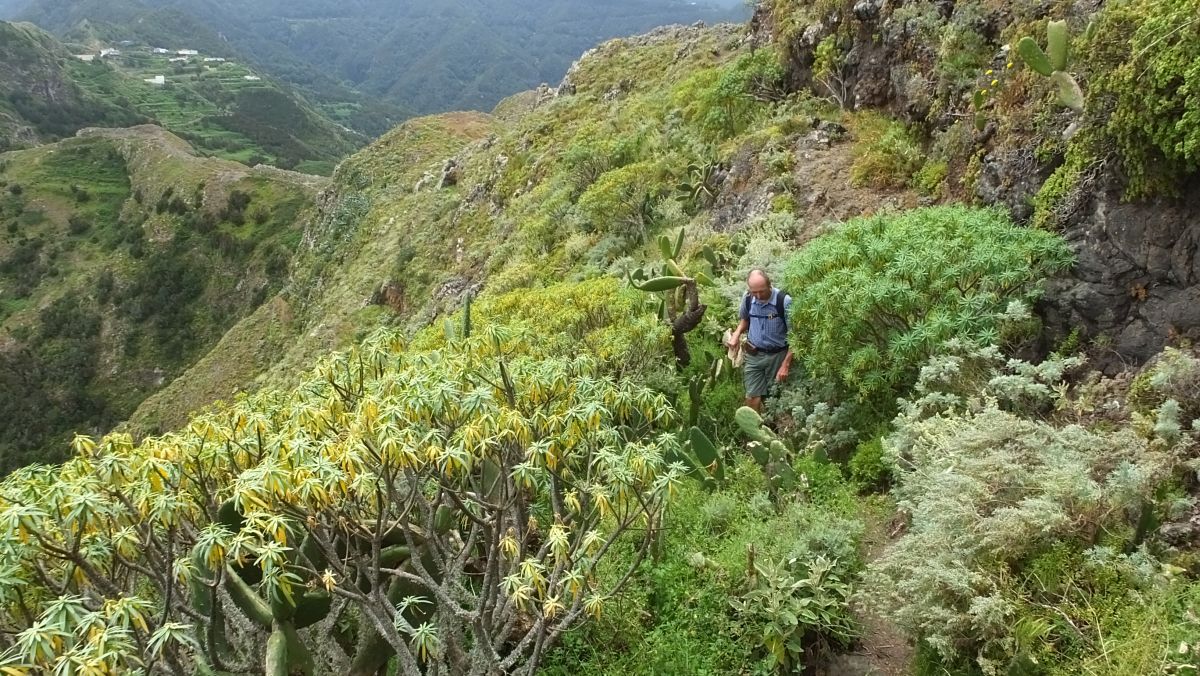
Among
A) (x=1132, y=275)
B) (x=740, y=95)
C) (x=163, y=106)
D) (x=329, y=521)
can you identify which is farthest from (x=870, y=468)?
(x=163, y=106)

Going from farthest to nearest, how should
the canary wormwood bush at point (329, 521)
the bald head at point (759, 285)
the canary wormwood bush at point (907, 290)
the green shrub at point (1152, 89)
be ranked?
the bald head at point (759, 285)
the canary wormwood bush at point (907, 290)
the green shrub at point (1152, 89)
the canary wormwood bush at point (329, 521)

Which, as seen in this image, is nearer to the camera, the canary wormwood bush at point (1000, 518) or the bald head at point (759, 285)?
the canary wormwood bush at point (1000, 518)

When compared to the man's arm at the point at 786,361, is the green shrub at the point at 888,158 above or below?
above

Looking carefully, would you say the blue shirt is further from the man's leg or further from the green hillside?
the green hillside

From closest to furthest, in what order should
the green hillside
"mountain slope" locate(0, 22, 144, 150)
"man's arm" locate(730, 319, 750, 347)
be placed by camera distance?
"man's arm" locate(730, 319, 750, 347)
"mountain slope" locate(0, 22, 144, 150)
the green hillside

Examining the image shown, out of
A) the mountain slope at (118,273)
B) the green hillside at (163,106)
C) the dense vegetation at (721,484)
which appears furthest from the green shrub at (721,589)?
the green hillside at (163,106)

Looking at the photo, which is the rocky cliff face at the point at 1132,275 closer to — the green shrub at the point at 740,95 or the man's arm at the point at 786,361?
the man's arm at the point at 786,361

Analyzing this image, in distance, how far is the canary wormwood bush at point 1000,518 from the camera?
3.39m

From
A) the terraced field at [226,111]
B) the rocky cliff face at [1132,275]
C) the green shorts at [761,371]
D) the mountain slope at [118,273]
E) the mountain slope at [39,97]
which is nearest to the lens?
the rocky cliff face at [1132,275]

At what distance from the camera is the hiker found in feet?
21.5

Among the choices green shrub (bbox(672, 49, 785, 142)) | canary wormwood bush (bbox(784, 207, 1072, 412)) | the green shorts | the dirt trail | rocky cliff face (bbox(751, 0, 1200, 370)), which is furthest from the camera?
green shrub (bbox(672, 49, 785, 142))

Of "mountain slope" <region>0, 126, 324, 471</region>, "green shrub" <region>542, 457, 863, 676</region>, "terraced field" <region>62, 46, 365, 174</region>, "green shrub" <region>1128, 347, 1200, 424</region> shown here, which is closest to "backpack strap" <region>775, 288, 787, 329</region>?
"green shrub" <region>542, 457, 863, 676</region>

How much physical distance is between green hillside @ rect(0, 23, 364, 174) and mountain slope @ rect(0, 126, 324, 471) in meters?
37.8

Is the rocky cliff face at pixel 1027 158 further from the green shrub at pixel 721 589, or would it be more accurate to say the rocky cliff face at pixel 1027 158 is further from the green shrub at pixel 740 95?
the green shrub at pixel 721 589
